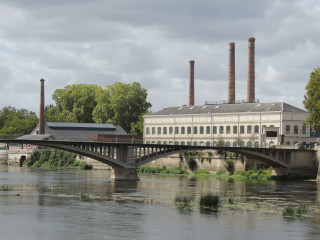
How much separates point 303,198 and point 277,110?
163 feet

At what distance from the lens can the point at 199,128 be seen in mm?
119688

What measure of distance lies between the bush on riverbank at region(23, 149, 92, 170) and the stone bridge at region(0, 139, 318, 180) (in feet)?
115

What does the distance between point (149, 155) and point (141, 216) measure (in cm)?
4054

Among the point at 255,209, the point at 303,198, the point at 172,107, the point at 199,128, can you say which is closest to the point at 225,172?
the point at 199,128

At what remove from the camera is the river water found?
3834 centimetres

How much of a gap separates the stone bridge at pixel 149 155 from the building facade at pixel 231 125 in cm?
755

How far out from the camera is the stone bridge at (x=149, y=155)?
7911 cm

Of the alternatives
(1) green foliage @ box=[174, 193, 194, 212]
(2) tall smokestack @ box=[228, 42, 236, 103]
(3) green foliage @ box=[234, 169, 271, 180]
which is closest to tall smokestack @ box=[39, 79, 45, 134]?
(2) tall smokestack @ box=[228, 42, 236, 103]

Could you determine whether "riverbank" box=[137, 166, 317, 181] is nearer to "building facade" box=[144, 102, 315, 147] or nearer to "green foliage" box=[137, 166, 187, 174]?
"green foliage" box=[137, 166, 187, 174]

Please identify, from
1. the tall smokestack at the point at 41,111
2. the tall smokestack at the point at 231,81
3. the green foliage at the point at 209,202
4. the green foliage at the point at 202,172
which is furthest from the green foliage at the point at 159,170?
the green foliage at the point at 209,202

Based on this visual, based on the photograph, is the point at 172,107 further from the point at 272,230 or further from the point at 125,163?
the point at 272,230

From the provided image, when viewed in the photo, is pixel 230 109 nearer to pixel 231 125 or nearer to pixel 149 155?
pixel 231 125

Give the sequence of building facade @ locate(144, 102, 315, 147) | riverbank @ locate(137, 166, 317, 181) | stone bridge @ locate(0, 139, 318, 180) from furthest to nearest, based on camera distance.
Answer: building facade @ locate(144, 102, 315, 147)
riverbank @ locate(137, 166, 317, 181)
stone bridge @ locate(0, 139, 318, 180)

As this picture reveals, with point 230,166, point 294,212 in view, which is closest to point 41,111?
point 230,166
